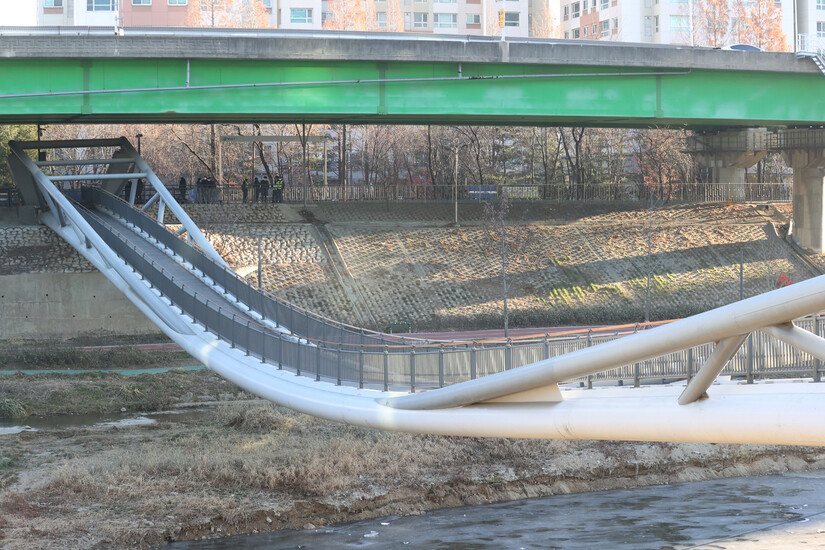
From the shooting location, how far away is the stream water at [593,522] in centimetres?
2023

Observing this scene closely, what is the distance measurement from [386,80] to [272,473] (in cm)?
1799

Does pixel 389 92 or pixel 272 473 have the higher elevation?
pixel 389 92

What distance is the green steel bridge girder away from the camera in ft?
115

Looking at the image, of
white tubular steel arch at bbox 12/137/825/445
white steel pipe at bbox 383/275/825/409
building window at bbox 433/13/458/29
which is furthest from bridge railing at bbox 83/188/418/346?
building window at bbox 433/13/458/29

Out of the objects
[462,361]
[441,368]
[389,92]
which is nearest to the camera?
[441,368]

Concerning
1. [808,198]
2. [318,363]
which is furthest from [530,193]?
[318,363]

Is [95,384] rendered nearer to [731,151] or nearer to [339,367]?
[339,367]

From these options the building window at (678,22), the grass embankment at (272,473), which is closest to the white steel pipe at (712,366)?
the grass embankment at (272,473)

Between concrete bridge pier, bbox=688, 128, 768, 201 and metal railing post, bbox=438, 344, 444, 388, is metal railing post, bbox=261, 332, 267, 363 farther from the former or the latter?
concrete bridge pier, bbox=688, 128, 768, 201

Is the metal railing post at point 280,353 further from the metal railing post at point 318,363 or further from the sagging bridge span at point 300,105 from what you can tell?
the metal railing post at point 318,363

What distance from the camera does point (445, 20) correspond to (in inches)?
3910

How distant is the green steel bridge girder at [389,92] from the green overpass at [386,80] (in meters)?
0.04

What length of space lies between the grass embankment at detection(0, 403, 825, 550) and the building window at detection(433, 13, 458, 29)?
75811mm

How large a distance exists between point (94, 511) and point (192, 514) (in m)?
1.90
